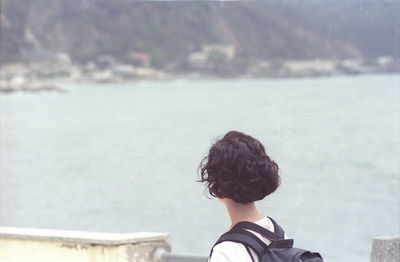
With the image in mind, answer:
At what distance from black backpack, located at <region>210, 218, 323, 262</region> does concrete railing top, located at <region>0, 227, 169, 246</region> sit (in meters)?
1.92

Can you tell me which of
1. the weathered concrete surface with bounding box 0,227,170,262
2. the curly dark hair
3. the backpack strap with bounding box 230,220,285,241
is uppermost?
the weathered concrete surface with bounding box 0,227,170,262

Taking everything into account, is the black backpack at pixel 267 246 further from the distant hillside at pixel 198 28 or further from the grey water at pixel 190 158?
the grey water at pixel 190 158

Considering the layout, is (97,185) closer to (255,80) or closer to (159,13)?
(159,13)

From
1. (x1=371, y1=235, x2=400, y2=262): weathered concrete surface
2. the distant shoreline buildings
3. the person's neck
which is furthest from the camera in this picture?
the distant shoreline buildings

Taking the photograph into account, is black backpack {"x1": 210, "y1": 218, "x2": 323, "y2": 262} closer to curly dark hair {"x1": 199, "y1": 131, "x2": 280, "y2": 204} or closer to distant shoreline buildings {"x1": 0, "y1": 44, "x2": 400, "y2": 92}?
curly dark hair {"x1": 199, "y1": 131, "x2": 280, "y2": 204}

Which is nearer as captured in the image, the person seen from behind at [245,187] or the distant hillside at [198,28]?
the person seen from behind at [245,187]

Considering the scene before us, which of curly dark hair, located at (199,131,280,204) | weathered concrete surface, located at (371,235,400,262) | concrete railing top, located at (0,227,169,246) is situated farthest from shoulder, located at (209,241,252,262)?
concrete railing top, located at (0,227,169,246)

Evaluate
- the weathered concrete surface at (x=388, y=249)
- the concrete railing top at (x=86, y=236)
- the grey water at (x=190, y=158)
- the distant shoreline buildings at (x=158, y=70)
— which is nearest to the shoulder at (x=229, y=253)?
the weathered concrete surface at (x=388, y=249)

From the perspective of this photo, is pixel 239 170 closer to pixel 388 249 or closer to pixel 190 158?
pixel 388 249

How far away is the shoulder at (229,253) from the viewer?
4.27ft

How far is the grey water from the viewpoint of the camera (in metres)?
13.6

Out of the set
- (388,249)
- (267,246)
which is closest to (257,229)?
(267,246)

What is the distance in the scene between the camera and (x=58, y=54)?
15.8 m

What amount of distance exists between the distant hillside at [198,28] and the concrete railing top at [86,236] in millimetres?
3520
